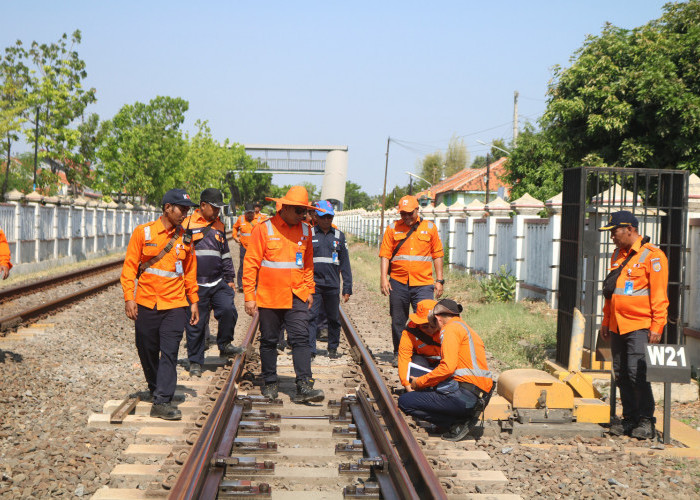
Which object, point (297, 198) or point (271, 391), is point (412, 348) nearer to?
point (271, 391)

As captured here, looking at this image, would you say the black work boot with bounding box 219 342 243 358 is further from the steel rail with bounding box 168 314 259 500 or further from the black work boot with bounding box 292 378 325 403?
the steel rail with bounding box 168 314 259 500

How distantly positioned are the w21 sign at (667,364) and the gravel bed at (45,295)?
36.8 ft

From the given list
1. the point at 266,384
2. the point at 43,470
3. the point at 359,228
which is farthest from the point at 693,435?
the point at 359,228

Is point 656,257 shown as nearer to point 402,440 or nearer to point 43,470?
point 402,440

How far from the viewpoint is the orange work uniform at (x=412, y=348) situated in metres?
6.96

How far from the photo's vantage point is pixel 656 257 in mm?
6492

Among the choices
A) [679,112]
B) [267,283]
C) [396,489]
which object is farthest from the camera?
[679,112]

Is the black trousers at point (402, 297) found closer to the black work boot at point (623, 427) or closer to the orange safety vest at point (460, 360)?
the orange safety vest at point (460, 360)

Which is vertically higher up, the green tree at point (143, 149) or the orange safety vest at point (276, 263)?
the green tree at point (143, 149)

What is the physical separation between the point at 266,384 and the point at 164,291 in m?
1.40

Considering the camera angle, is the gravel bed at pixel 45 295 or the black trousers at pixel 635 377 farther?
the gravel bed at pixel 45 295

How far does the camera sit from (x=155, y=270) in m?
6.58

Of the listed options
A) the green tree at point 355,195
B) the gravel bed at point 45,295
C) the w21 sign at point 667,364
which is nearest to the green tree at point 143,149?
the gravel bed at point 45,295

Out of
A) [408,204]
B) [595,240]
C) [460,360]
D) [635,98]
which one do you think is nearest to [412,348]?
[460,360]
